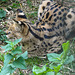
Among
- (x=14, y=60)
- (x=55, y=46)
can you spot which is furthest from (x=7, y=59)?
(x=55, y=46)

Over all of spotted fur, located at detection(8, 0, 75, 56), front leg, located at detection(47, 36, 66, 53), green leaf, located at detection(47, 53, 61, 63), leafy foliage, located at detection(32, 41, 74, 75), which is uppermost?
leafy foliage, located at detection(32, 41, 74, 75)

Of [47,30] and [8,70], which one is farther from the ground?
[8,70]

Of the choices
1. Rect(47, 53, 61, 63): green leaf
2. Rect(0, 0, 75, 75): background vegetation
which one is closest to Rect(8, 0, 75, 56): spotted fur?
Rect(0, 0, 75, 75): background vegetation

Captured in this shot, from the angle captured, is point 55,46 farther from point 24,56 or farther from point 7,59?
point 7,59

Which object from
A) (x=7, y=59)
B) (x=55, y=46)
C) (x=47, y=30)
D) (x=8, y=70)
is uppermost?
(x=7, y=59)

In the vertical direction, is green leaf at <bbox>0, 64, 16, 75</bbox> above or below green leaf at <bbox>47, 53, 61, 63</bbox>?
below

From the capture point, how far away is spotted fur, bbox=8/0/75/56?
8.68 feet

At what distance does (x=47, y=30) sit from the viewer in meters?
3.00

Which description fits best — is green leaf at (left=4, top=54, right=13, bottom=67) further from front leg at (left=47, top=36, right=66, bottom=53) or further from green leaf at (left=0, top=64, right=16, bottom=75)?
front leg at (left=47, top=36, right=66, bottom=53)

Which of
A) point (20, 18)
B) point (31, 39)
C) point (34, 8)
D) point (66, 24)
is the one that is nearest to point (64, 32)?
point (66, 24)

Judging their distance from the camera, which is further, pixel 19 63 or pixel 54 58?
pixel 19 63

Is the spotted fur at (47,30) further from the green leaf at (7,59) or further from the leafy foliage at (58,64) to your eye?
the leafy foliage at (58,64)

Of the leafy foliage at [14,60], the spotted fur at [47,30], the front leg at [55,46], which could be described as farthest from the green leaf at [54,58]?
the front leg at [55,46]

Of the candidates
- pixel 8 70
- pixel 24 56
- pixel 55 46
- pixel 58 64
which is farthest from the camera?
pixel 55 46
